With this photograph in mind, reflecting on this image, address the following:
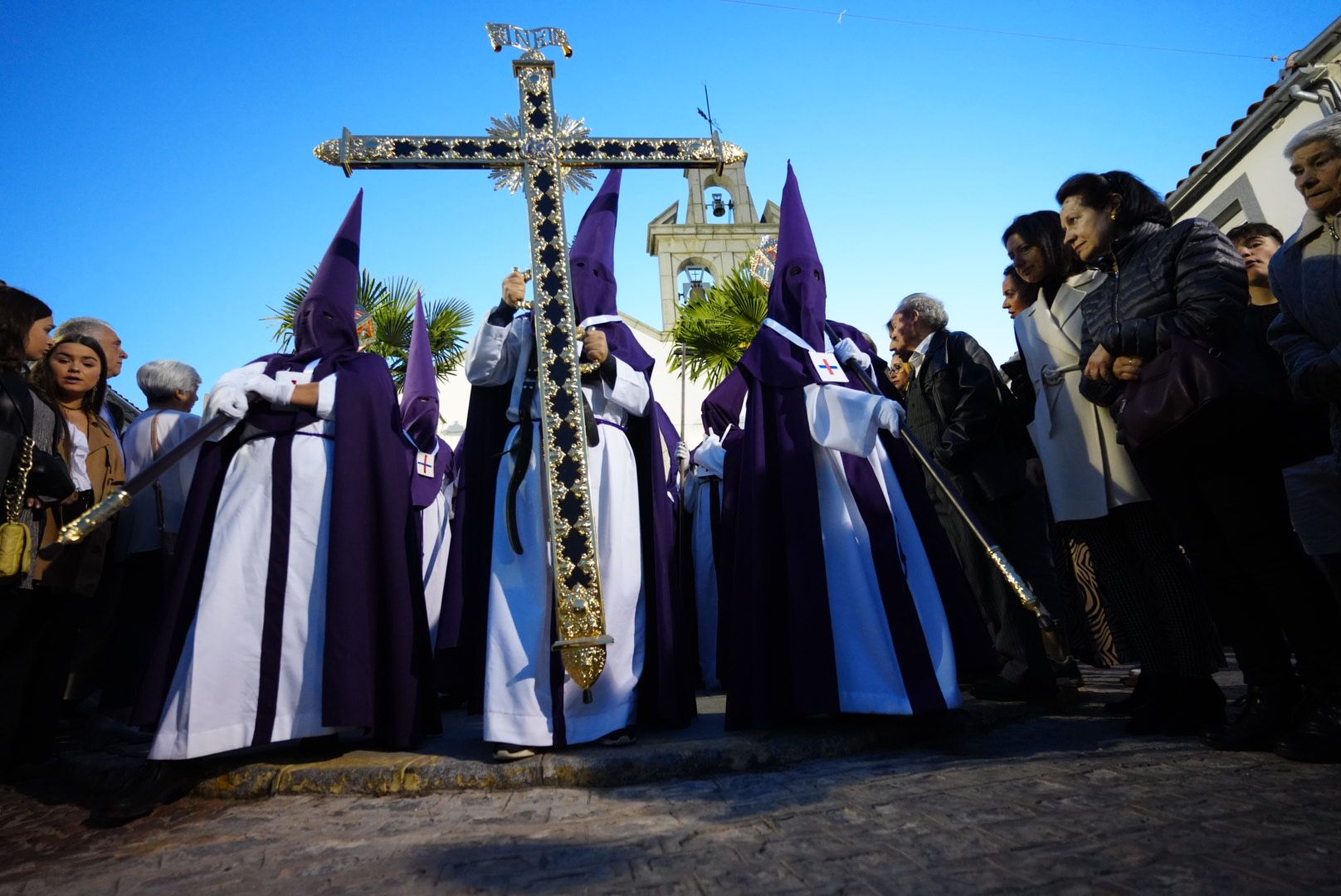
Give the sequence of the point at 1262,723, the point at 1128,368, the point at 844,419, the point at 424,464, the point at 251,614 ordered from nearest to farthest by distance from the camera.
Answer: the point at 1262,723
the point at 1128,368
the point at 251,614
the point at 844,419
the point at 424,464

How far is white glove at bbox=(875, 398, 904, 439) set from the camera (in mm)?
3522

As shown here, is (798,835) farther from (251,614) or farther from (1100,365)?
(251,614)

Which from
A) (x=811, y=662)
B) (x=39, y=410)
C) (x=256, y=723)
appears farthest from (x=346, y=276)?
(x=811, y=662)

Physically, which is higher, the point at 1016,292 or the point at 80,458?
the point at 1016,292

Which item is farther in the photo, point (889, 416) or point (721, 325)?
point (721, 325)

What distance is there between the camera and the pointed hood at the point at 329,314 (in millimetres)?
3900

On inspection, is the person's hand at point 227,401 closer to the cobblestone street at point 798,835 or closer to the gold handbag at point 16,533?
the gold handbag at point 16,533

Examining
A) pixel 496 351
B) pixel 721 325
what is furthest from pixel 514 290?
pixel 721 325

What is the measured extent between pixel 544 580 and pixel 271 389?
55.8 inches

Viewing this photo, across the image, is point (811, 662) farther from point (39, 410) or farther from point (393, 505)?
point (39, 410)

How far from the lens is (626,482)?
12.6ft

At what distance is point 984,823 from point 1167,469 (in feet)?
5.37

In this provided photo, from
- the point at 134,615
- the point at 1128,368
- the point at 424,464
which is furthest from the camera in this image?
the point at 424,464

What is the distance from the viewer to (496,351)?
3910mm
